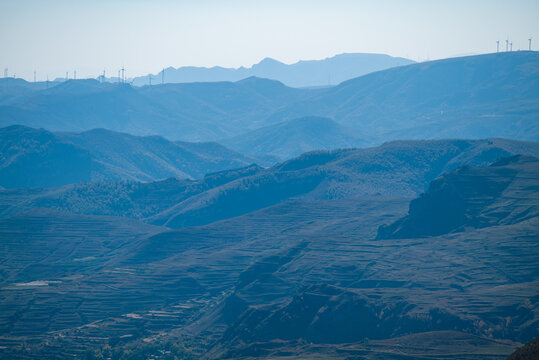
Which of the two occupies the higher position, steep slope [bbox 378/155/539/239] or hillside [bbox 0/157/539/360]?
steep slope [bbox 378/155/539/239]

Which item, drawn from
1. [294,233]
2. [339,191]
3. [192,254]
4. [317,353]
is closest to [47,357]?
[317,353]

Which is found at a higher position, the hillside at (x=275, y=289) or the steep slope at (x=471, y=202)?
the steep slope at (x=471, y=202)

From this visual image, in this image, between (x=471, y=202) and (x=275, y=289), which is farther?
(x=471, y=202)

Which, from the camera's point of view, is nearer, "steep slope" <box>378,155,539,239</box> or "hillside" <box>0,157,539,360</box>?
"hillside" <box>0,157,539,360</box>

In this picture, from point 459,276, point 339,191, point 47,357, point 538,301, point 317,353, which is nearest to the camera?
point 317,353

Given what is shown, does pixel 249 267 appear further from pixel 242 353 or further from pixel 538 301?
pixel 538 301

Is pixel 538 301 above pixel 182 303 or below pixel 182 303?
above

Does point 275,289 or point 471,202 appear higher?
point 471,202

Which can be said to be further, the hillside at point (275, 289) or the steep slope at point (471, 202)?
the steep slope at point (471, 202)
